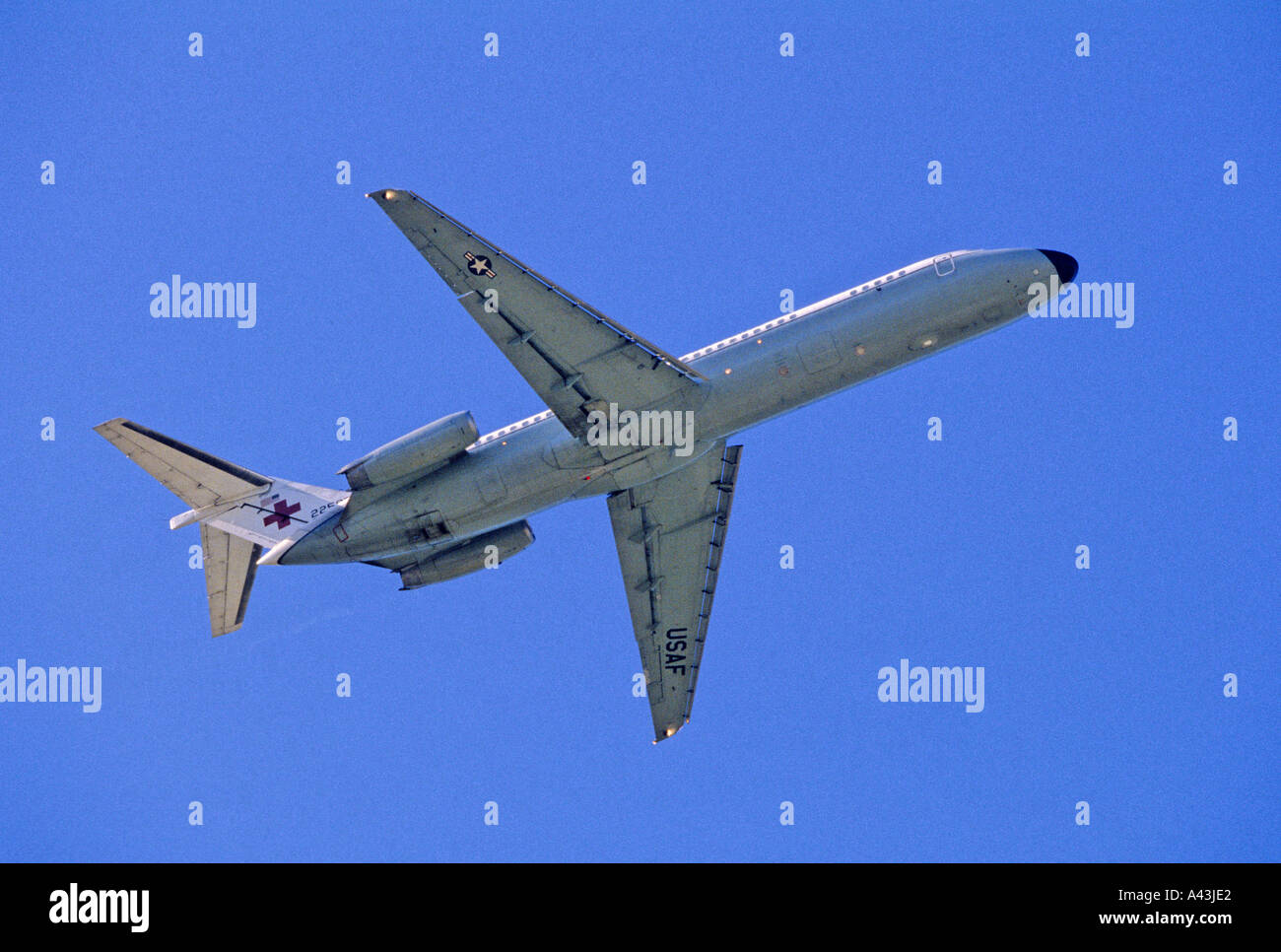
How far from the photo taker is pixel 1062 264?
3709cm

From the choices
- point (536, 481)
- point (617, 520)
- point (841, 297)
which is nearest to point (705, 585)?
point (617, 520)

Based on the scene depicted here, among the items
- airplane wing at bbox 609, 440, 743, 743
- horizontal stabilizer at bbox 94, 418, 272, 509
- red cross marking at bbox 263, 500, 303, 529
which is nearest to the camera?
horizontal stabilizer at bbox 94, 418, 272, 509

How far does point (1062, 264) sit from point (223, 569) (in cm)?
2651

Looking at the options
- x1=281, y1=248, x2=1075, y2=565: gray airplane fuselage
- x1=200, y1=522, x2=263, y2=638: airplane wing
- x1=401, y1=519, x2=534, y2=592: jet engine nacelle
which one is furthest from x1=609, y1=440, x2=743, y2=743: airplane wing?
x1=200, y1=522, x2=263, y2=638: airplane wing

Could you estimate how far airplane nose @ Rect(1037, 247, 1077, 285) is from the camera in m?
37.0

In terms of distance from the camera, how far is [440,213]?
33219 mm

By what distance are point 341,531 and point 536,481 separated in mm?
5881

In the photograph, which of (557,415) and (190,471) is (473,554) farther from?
(190,471)

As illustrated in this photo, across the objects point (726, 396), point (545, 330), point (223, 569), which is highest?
point (545, 330)

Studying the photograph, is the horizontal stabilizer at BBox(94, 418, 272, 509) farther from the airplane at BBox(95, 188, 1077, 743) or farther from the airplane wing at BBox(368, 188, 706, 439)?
the airplane wing at BBox(368, 188, 706, 439)

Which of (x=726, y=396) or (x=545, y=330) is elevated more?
(x=545, y=330)

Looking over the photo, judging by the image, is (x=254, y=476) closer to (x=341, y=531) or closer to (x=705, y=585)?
(x=341, y=531)

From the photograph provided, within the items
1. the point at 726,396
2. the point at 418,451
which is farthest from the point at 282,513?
the point at 726,396

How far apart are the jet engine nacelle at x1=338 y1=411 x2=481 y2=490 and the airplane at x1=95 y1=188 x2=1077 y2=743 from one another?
43mm
